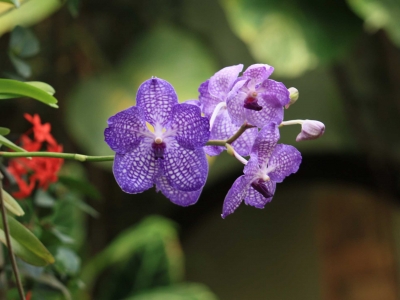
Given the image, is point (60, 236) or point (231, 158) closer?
point (60, 236)

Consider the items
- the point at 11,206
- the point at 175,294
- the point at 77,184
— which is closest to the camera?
the point at 11,206

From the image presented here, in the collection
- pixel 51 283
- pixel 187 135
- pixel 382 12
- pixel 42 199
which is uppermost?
pixel 382 12

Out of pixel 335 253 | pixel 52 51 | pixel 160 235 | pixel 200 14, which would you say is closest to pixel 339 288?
pixel 335 253

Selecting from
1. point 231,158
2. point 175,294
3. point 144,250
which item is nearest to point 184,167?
point 175,294

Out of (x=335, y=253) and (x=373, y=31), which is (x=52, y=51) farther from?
(x=335, y=253)

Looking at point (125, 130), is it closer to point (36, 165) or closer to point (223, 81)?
point (223, 81)

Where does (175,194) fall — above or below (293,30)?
below

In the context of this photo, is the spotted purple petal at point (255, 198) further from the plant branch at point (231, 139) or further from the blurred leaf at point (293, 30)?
the blurred leaf at point (293, 30)

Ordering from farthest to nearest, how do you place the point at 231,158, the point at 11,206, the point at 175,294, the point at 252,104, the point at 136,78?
1. the point at 231,158
2. the point at 136,78
3. the point at 175,294
4. the point at 11,206
5. the point at 252,104

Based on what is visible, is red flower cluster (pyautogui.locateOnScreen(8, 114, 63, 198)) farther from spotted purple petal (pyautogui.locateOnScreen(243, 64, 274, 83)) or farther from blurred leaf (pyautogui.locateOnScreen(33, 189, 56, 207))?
spotted purple petal (pyautogui.locateOnScreen(243, 64, 274, 83))
